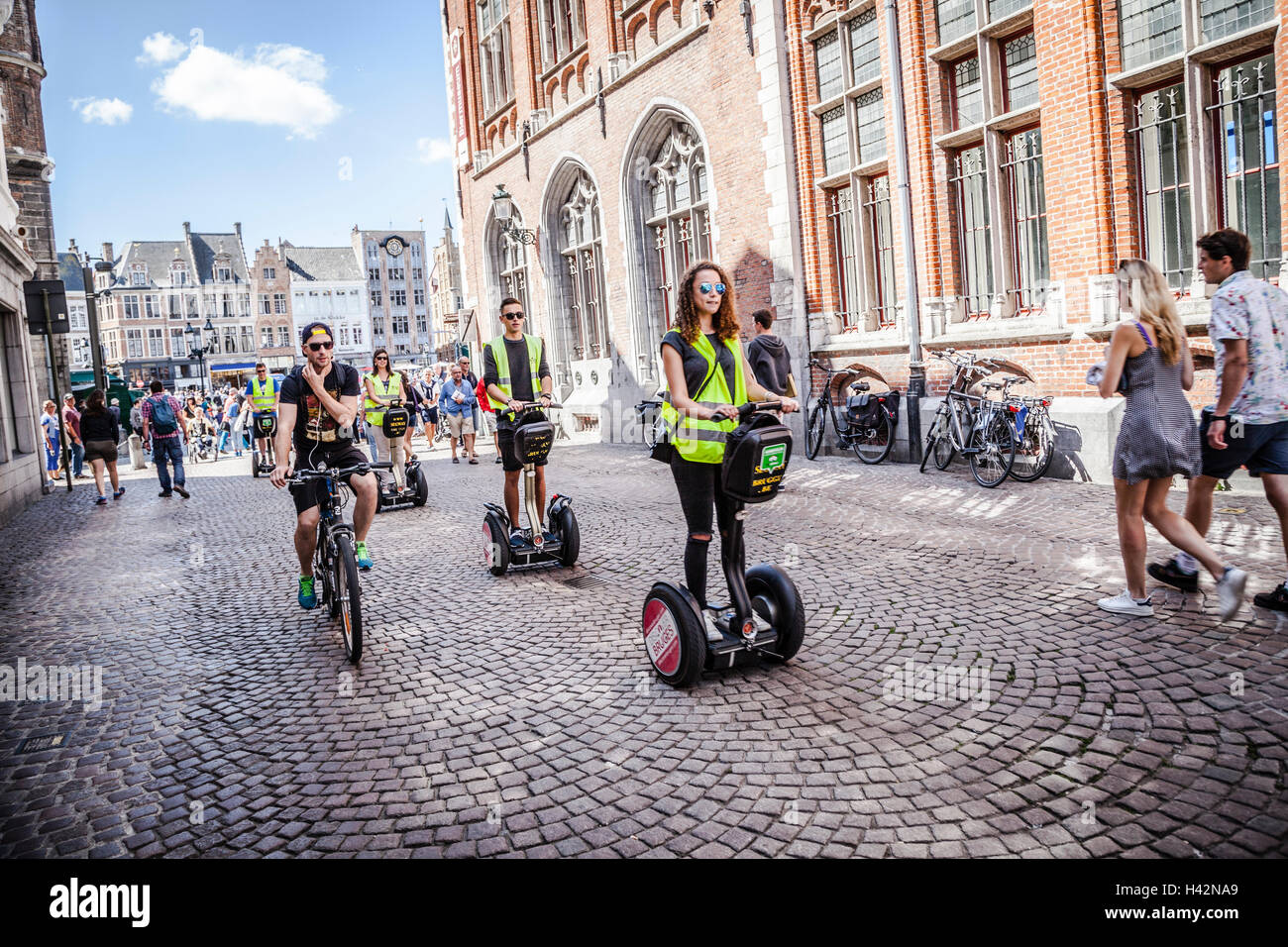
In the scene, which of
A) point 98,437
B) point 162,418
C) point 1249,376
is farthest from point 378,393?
point 1249,376

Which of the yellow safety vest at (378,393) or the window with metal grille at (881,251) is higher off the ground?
the window with metal grille at (881,251)

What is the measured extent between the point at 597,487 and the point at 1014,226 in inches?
228

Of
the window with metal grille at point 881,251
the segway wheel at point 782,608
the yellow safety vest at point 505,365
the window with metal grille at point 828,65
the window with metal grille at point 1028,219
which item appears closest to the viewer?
the segway wheel at point 782,608

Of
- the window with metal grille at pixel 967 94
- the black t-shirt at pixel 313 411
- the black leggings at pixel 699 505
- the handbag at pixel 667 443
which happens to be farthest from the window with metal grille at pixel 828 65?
the black leggings at pixel 699 505

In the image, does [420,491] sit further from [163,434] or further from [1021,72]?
[1021,72]

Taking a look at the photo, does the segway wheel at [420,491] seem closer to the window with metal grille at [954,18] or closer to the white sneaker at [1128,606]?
the white sneaker at [1128,606]

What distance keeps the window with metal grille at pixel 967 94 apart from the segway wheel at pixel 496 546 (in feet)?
25.2

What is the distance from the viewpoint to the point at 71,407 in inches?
829

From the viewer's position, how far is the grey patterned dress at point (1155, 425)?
4430mm

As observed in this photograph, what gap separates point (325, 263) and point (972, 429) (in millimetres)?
83475

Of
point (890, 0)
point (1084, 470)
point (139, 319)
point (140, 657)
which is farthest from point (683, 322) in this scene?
point (139, 319)

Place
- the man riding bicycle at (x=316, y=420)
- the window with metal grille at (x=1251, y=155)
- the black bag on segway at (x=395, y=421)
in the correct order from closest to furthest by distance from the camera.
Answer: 1. the man riding bicycle at (x=316, y=420)
2. the window with metal grille at (x=1251, y=155)
3. the black bag on segway at (x=395, y=421)

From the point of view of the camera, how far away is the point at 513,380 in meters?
6.83

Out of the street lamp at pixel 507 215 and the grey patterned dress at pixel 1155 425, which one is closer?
the grey patterned dress at pixel 1155 425
